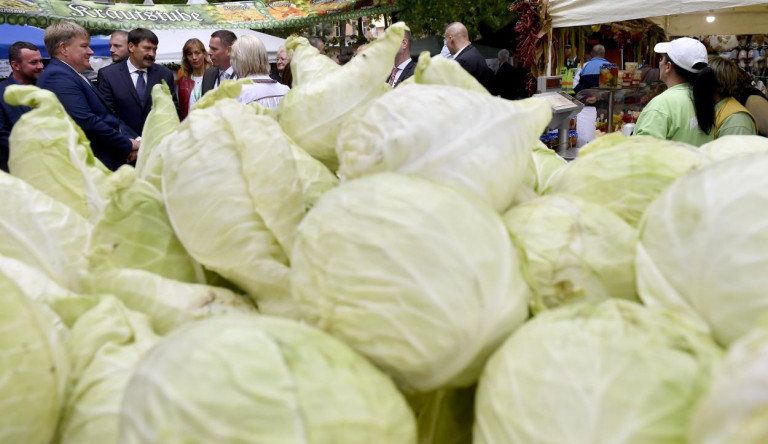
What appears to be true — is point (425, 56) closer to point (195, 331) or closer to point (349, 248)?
point (349, 248)

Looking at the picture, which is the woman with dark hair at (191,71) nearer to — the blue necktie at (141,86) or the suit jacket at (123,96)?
the blue necktie at (141,86)

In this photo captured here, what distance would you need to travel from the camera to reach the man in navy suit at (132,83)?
5828 millimetres

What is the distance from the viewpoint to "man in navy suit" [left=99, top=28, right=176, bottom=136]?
229 inches

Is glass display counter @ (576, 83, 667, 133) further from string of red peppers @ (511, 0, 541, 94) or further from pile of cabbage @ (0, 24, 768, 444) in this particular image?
pile of cabbage @ (0, 24, 768, 444)

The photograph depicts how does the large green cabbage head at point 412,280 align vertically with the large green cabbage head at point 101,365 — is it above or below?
above

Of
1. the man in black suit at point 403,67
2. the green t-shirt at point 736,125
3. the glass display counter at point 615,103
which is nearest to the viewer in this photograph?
the green t-shirt at point 736,125

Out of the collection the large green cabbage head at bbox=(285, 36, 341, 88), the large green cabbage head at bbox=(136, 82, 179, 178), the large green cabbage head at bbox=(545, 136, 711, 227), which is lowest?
the large green cabbage head at bbox=(545, 136, 711, 227)

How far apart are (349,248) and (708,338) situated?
60 cm

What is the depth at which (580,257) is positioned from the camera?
1.25m

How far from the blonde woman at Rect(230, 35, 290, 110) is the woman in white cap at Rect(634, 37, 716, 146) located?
9.07 ft

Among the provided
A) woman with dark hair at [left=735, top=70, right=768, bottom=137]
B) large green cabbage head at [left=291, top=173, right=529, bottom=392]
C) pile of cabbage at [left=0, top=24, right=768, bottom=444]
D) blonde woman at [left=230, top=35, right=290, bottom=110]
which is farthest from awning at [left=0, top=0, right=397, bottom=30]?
large green cabbage head at [left=291, top=173, right=529, bottom=392]

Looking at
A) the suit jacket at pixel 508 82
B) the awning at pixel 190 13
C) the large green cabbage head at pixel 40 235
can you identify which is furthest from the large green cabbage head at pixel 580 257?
the awning at pixel 190 13

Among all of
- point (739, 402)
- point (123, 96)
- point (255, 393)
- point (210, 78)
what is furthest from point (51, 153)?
point (210, 78)

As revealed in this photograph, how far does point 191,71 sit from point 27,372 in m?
6.83
